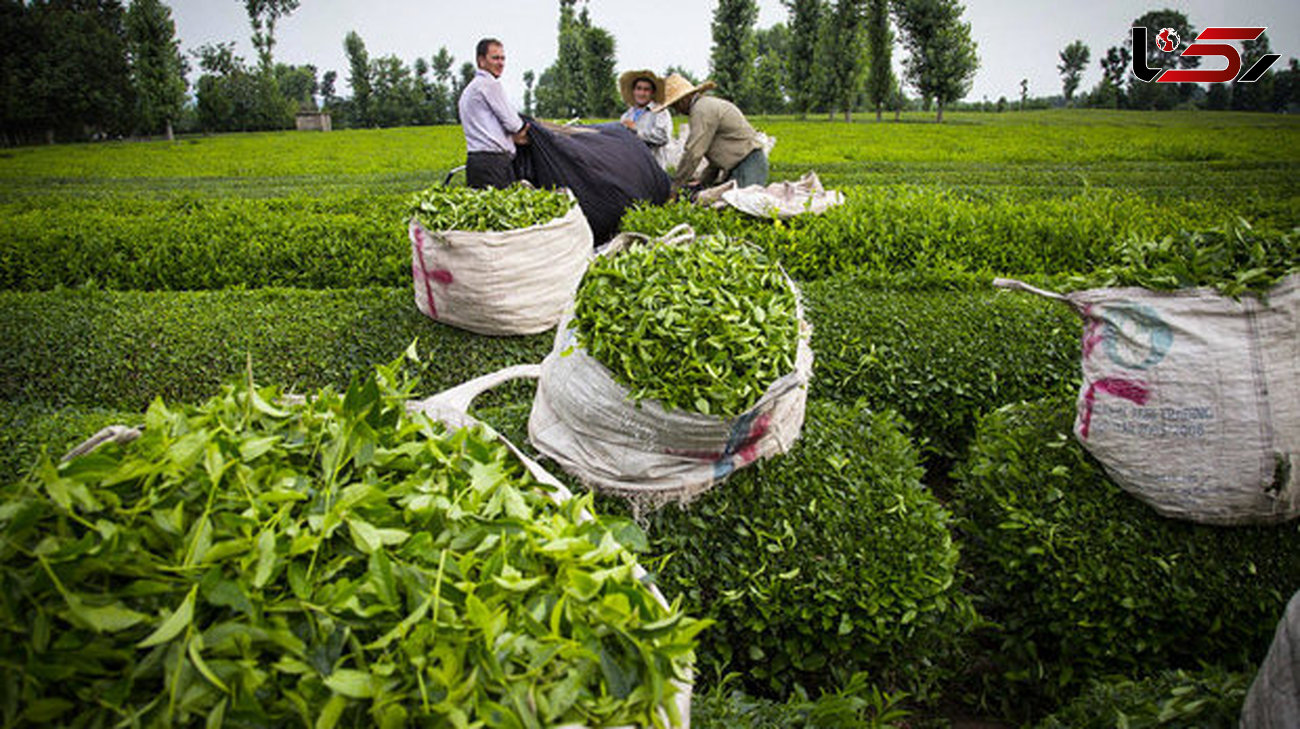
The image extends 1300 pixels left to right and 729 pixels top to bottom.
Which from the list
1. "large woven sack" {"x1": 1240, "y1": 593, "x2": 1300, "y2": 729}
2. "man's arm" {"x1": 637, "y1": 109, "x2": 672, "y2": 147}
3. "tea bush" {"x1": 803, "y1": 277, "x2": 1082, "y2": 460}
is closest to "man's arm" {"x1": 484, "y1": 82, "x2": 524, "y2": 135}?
"man's arm" {"x1": 637, "y1": 109, "x2": 672, "y2": 147}

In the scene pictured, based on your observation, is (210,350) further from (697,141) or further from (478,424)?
(697,141)

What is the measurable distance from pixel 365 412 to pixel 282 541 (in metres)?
0.31

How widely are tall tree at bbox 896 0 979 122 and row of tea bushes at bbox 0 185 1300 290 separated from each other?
26126mm

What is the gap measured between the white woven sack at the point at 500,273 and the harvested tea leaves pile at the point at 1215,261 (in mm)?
2305

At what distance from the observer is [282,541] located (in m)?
1.09

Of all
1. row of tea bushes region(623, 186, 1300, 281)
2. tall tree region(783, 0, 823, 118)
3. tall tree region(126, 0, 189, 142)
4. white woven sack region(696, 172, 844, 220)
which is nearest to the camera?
row of tea bushes region(623, 186, 1300, 281)

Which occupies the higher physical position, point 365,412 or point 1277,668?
point 365,412

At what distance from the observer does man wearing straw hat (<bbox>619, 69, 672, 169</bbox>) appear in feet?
20.7

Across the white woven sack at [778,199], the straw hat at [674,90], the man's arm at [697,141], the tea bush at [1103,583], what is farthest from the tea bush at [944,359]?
the straw hat at [674,90]

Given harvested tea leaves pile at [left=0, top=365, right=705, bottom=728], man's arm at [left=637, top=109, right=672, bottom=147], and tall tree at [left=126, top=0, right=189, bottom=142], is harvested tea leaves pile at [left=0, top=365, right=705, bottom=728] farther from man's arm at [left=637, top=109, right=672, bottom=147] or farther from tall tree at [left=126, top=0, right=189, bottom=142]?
tall tree at [left=126, top=0, right=189, bottom=142]

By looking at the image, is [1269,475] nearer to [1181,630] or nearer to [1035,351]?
[1181,630]

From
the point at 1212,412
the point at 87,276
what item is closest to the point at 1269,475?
the point at 1212,412

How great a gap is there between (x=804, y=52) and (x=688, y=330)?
35722 mm

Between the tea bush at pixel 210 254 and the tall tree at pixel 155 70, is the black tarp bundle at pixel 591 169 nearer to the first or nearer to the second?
the tea bush at pixel 210 254
